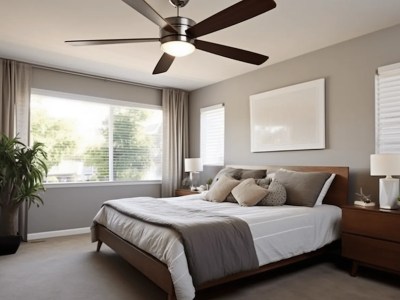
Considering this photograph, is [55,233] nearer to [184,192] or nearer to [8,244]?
[8,244]

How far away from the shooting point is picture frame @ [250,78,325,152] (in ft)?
12.7

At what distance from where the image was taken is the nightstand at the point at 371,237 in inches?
106

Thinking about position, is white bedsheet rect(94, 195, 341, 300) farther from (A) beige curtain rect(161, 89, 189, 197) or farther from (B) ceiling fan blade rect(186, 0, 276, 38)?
(A) beige curtain rect(161, 89, 189, 197)

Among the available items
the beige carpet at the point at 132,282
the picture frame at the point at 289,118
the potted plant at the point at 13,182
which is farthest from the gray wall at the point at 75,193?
the picture frame at the point at 289,118

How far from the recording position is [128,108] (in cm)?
552

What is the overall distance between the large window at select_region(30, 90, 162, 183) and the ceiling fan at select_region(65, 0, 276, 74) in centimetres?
257

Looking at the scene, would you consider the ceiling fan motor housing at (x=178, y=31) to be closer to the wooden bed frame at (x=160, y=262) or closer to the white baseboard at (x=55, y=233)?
the wooden bed frame at (x=160, y=262)

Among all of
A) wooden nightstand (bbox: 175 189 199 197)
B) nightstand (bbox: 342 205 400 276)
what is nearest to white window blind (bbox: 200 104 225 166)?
wooden nightstand (bbox: 175 189 199 197)

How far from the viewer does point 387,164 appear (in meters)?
2.79

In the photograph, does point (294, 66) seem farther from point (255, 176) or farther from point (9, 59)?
point (9, 59)

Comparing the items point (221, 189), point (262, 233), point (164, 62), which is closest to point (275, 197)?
point (221, 189)

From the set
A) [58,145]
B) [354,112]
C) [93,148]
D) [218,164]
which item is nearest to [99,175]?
[93,148]

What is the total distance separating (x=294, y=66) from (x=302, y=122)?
0.83 meters

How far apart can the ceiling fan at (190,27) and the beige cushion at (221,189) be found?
66.4 inches
